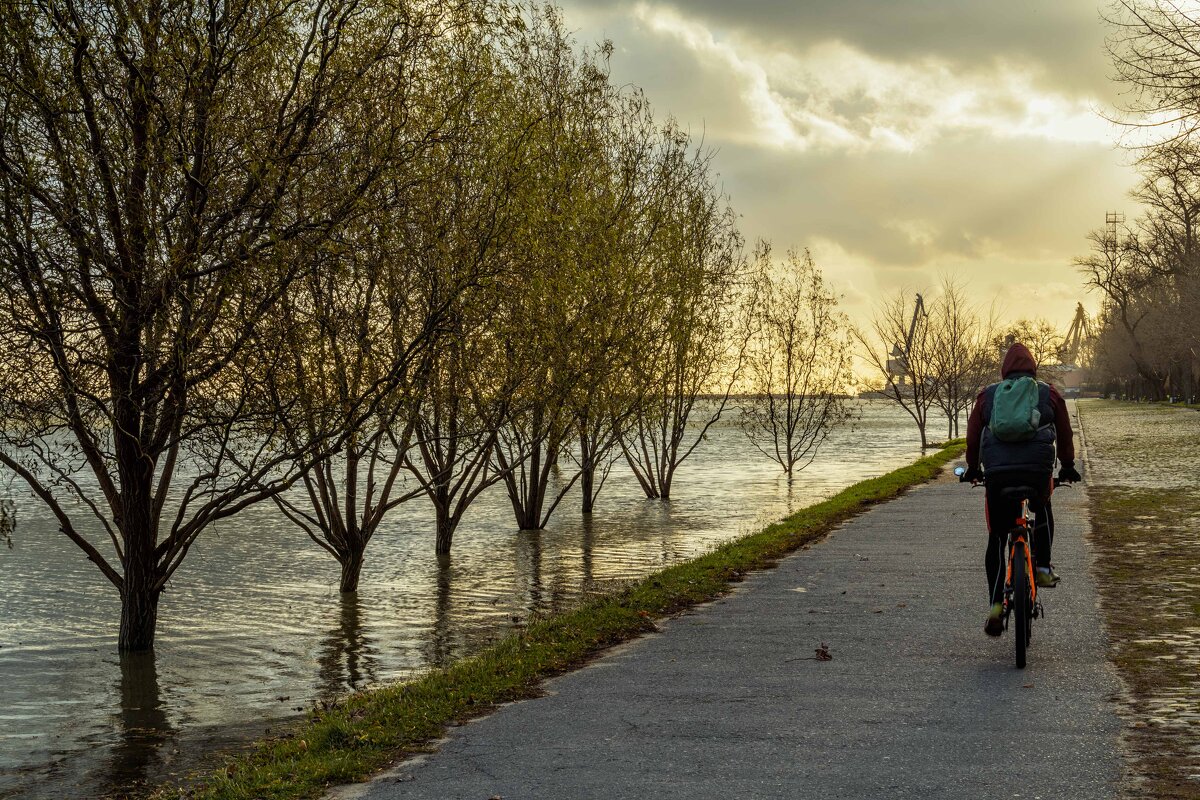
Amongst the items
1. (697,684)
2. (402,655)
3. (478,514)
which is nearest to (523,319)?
(402,655)

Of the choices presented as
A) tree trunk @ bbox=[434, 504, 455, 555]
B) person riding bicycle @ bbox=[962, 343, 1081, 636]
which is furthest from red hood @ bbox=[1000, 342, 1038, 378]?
tree trunk @ bbox=[434, 504, 455, 555]

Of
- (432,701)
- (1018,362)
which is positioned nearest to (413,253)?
(432,701)

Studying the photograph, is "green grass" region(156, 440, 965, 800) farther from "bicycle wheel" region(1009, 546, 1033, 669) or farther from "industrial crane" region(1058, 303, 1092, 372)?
"industrial crane" region(1058, 303, 1092, 372)

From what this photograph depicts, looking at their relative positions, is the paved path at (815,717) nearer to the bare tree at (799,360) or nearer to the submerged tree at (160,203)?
the submerged tree at (160,203)

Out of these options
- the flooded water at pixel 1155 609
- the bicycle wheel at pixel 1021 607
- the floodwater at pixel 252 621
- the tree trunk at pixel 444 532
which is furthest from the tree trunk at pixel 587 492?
the bicycle wheel at pixel 1021 607

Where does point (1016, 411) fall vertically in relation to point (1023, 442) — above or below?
above

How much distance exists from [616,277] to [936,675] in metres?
11.8

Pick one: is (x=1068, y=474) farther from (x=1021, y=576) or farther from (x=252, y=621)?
(x=252, y=621)

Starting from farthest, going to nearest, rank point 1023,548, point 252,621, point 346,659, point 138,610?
point 252,621
point 138,610
point 346,659
point 1023,548

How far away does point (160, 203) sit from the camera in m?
9.80

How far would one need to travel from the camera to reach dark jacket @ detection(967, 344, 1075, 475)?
789 centimetres

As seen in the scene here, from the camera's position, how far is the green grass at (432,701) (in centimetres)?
610

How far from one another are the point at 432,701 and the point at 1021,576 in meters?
3.65

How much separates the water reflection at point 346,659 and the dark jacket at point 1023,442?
5.39 meters
